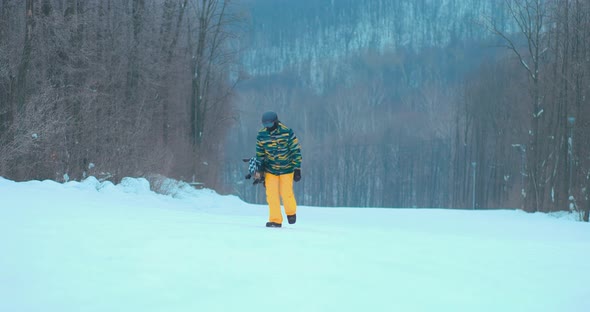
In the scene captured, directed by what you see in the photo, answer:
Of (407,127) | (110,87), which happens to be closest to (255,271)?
(110,87)

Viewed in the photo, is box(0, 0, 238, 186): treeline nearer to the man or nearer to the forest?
the forest

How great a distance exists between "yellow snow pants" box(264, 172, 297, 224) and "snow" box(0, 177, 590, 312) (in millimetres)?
1704

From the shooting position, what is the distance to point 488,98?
60.3m

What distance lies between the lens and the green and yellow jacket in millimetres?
10039

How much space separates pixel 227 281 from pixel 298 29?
71847mm

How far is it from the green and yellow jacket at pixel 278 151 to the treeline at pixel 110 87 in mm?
8767

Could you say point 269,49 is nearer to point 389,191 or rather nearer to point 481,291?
point 389,191

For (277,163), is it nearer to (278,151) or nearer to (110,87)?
(278,151)

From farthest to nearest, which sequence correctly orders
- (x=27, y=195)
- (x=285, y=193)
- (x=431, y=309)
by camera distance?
(x=27, y=195)
(x=285, y=193)
(x=431, y=309)

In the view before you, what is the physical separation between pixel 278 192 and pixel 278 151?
67 cm

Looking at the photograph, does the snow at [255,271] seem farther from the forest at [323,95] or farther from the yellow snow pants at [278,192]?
the forest at [323,95]


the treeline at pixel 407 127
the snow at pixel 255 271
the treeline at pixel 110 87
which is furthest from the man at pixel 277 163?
the treeline at pixel 407 127

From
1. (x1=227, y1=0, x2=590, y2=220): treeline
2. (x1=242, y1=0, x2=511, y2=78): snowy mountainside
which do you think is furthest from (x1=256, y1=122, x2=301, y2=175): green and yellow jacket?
(x1=242, y1=0, x2=511, y2=78): snowy mountainside

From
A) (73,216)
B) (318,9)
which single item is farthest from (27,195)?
(318,9)
